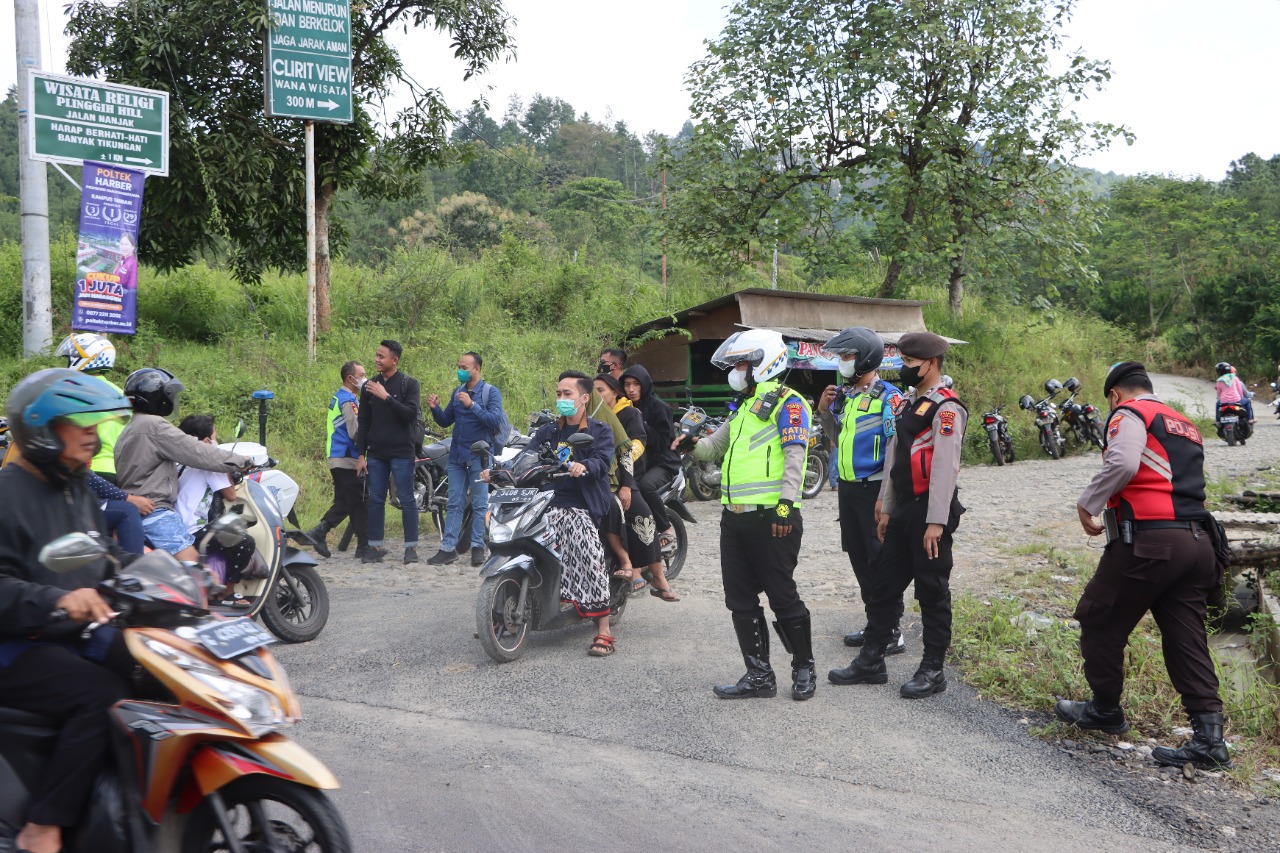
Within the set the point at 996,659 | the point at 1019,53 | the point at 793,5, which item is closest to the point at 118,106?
the point at 996,659

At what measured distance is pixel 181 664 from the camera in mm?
2775

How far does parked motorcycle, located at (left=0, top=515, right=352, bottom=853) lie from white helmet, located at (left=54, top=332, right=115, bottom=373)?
13.0 feet

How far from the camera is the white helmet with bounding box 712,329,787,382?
208 inches

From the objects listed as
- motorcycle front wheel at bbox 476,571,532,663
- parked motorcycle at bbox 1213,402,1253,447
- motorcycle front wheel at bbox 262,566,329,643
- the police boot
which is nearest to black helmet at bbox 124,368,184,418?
motorcycle front wheel at bbox 262,566,329,643

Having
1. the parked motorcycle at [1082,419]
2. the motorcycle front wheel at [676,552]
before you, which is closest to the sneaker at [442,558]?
the motorcycle front wheel at [676,552]

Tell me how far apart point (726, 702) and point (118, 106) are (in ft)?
35.2

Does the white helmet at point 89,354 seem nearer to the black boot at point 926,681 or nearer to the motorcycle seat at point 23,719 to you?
the motorcycle seat at point 23,719

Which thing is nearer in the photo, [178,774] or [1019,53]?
[178,774]

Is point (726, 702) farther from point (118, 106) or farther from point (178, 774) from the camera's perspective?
point (118, 106)

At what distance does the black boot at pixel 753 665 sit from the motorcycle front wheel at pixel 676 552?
267 cm

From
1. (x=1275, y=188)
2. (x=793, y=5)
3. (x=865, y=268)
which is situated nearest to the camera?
(x=793, y=5)

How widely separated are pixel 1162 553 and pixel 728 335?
13.4 metres

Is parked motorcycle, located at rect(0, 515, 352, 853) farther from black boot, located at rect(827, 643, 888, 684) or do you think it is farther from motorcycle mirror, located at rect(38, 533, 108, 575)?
black boot, located at rect(827, 643, 888, 684)

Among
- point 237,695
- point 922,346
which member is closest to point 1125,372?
point 922,346
